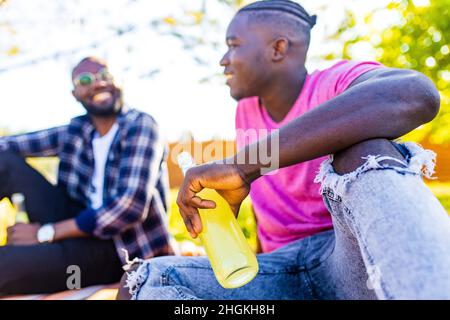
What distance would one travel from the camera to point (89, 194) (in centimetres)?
265

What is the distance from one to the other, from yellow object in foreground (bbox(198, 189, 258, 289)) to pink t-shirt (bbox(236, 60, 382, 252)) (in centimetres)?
43

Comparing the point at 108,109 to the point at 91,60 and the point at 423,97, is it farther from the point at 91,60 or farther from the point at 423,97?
the point at 423,97

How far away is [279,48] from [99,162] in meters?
1.21

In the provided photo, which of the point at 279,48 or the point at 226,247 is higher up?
the point at 279,48

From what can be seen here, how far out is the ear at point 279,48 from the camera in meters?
1.94

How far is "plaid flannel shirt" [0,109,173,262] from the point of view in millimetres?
2395

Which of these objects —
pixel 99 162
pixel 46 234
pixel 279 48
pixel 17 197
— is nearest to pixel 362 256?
pixel 279 48

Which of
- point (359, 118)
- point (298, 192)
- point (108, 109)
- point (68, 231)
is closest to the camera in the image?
point (359, 118)

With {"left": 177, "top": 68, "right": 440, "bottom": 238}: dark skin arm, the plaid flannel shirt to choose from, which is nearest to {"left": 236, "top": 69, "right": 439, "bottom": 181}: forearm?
{"left": 177, "top": 68, "right": 440, "bottom": 238}: dark skin arm

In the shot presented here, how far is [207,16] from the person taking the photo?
3916mm

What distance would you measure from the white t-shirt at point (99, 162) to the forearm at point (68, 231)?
0.20 metres

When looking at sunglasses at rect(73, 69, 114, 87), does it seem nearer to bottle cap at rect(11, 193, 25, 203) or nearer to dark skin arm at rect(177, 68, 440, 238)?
bottle cap at rect(11, 193, 25, 203)
